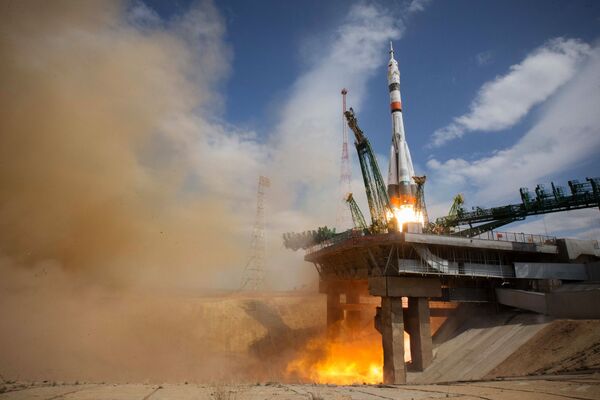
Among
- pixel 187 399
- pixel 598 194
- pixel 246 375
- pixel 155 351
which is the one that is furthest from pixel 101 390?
pixel 598 194

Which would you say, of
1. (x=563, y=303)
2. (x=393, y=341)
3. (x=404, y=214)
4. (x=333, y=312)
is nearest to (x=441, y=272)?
(x=393, y=341)

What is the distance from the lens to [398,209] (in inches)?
1756

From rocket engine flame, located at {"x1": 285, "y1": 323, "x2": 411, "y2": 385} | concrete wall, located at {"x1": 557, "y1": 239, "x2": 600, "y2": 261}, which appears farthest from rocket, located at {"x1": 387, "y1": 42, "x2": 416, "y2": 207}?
rocket engine flame, located at {"x1": 285, "y1": 323, "x2": 411, "y2": 385}

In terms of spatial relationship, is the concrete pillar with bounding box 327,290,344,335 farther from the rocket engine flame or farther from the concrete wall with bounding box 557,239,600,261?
the concrete wall with bounding box 557,239,600,261

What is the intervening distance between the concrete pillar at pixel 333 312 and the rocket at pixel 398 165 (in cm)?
1564

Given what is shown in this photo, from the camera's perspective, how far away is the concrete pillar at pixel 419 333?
3200 centimetres

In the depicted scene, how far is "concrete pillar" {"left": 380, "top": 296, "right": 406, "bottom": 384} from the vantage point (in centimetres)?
3083

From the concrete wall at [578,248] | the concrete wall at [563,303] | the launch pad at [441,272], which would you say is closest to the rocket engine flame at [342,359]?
the launch pad at [441,272]

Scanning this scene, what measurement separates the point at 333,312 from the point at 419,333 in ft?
52.0

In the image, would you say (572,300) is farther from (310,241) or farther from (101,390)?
(310,241)

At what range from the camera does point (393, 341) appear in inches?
1244

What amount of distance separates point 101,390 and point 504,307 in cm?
3801

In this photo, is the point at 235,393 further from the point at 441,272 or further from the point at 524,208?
the point at 524,208

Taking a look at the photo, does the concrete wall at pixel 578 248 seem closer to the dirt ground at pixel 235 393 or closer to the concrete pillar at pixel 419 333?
the concrete pillar at pixel 419 333
